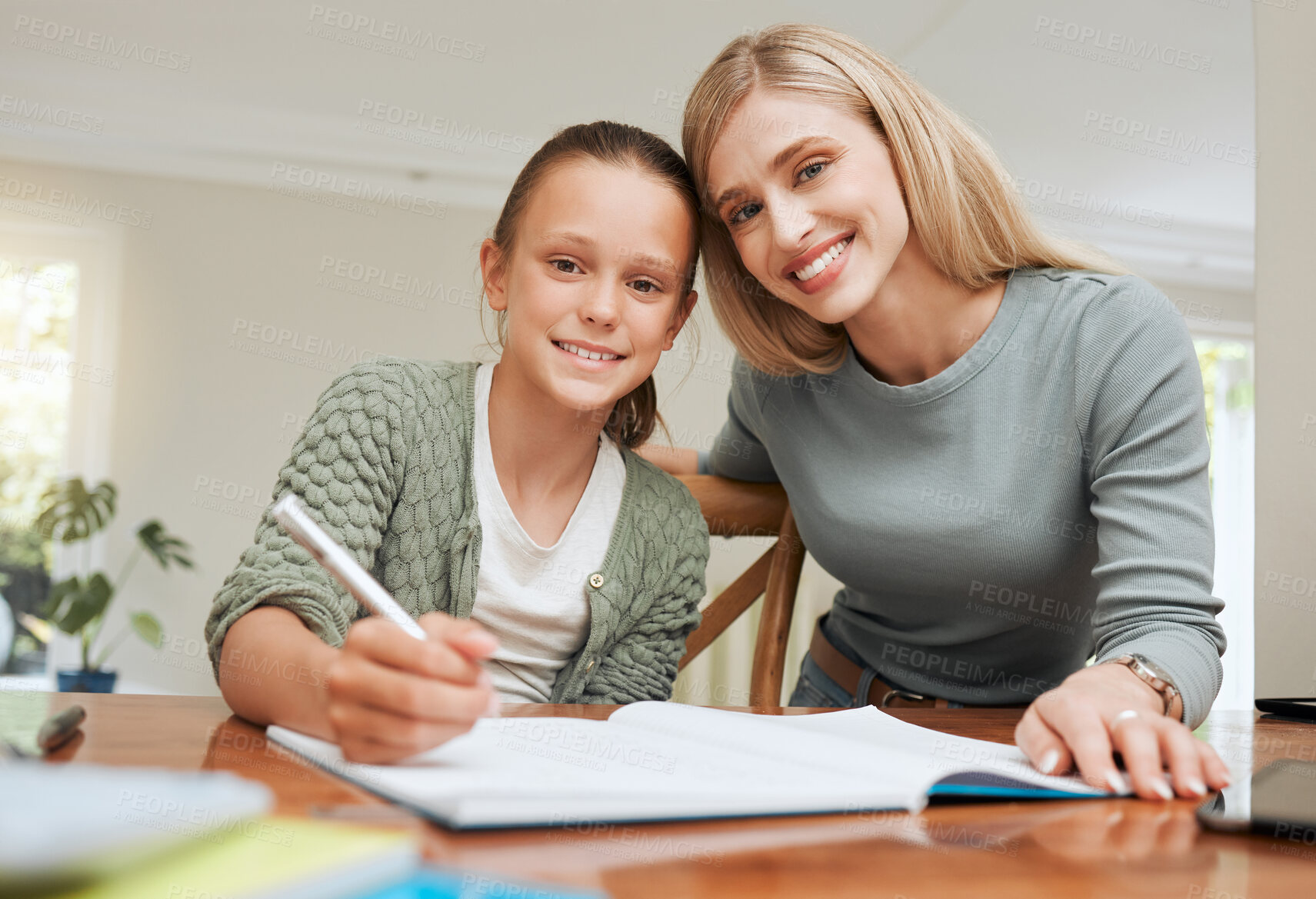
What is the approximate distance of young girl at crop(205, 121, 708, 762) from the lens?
36.8 inches

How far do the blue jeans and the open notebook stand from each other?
58cm

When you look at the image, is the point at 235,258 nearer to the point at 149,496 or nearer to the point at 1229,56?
the point at 149,496

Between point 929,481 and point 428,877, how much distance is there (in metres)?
0.90

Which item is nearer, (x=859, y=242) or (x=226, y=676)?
(x=226, y=676)

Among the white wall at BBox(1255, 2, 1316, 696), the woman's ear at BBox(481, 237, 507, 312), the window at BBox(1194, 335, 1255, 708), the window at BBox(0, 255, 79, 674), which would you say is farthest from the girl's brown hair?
the window at BBox(1194, 335, 1255, 708)

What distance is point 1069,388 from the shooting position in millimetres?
Answer: 1032

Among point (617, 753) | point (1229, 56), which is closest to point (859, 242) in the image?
point (617, 753)

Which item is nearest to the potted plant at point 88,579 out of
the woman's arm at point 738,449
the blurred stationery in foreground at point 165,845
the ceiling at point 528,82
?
the ceiling at point 528,82

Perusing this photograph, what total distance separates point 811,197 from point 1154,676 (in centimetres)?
56

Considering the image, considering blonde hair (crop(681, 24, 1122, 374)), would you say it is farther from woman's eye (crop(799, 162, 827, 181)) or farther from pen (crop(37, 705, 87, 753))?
pen (crop(37, 705, 87, 753))

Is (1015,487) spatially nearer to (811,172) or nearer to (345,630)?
(811,172)

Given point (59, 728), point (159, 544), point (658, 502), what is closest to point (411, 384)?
point (658, 502)

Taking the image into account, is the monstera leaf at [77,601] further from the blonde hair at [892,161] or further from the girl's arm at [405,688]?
the girl's arm at [405,688]

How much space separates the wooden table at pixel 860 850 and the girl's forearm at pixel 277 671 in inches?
1.5
